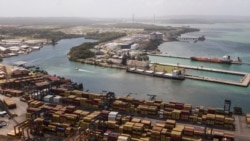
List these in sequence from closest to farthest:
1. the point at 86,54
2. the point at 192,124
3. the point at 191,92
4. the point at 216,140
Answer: the point at 216,140
the point at 192,124
the point at 191,92
the point at 86,54

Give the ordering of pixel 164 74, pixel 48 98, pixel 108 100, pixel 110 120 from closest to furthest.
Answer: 1. pixel 110 120
2. pixel 108 100
3. pixel 48 98
4. pixel 164 74

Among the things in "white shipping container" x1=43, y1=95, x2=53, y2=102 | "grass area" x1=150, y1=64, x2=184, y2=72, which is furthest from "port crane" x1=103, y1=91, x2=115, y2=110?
"grass area" x1=150, y1=64, x2=184, y2=72

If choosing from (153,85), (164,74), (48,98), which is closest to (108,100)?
(48,98)

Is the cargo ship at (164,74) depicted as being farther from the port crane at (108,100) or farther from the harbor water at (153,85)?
the port crane at (108,100)

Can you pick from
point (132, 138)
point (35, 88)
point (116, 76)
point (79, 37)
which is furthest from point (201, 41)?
point (132, 138)

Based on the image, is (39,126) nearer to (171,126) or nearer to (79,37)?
(171,126)

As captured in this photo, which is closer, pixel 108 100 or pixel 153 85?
pixel 108 100

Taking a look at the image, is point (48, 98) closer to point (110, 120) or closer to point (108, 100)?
point (108, 100)

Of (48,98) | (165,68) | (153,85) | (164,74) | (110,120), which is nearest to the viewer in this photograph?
(110,120)

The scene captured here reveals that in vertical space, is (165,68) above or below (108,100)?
below
